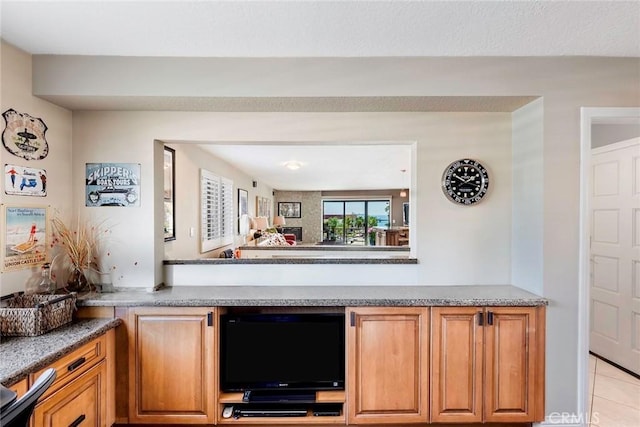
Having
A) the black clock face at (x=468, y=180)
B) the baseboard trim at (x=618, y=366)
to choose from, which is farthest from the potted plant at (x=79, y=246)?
the baseboard trim at (x=618, y=366)

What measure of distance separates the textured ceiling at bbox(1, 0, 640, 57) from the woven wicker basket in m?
1.51

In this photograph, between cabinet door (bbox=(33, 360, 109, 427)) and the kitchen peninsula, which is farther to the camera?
the kitchen peninsula

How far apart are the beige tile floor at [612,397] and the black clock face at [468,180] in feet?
5.78

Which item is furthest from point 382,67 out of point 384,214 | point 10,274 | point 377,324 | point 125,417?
point 384,214

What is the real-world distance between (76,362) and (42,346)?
182mm

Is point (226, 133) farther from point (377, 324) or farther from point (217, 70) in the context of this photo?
point (377, 324)

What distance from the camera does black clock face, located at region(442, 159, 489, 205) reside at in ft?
7.82

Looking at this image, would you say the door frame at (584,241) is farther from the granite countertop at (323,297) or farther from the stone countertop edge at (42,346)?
the stone countertop edge at (42,346)

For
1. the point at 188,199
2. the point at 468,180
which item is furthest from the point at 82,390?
the point at 468,180

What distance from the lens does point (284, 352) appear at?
2.10 m

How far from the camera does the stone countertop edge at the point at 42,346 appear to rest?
1.38 metres

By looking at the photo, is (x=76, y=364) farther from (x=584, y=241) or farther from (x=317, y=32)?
(x=584, y=241)

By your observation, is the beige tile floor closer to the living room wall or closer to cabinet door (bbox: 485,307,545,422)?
cabinet door (bbox: 485,307,545,422)

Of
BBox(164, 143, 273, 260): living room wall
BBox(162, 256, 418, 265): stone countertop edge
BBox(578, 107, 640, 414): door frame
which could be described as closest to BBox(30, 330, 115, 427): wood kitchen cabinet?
BBox(162, 256, 418, 265): stone countertop edge
